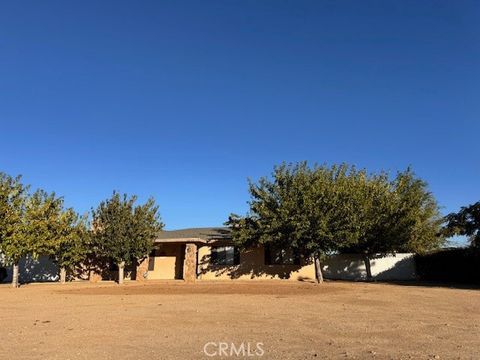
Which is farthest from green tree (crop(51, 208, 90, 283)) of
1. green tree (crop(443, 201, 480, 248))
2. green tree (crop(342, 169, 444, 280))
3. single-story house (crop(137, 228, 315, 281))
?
green tree (crop(443, 201, 480, 248))

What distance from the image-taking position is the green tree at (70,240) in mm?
27375

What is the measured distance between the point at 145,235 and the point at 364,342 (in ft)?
72.1

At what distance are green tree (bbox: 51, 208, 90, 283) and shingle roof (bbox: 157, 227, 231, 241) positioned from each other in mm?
5109

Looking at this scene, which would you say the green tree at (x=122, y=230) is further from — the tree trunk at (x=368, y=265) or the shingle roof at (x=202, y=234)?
the tree trunk at (x=368, y=265)

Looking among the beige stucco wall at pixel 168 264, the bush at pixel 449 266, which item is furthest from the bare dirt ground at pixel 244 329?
the beige stucco wall at pixel 168 264

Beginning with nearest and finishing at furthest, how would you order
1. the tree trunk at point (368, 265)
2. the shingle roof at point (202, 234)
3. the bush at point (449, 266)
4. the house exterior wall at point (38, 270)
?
the bush at point (449, 266), the shingle roof at point (202, 234), the house exterior wall at point (38, 270), the tree trunk at point (368, 265)

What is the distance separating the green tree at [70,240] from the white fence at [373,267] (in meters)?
17.6

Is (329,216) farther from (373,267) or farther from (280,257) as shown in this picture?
(373,267)

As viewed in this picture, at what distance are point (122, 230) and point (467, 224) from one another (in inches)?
780

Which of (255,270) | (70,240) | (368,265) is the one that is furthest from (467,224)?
(70,240)

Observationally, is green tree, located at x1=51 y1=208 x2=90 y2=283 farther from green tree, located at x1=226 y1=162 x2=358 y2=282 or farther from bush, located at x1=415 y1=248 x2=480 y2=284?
bush, located at x1=415 y1=248 x2=480 y2=284

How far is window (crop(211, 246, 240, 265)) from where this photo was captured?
3128cm

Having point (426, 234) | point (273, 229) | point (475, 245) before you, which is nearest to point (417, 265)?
point (426, 234)

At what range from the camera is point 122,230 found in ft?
91.1
